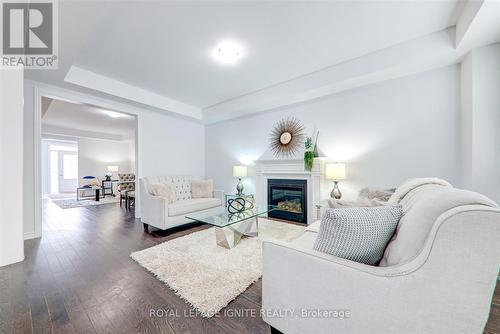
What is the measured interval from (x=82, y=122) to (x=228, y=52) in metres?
6.48

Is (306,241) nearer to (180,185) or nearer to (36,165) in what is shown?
(180,185)

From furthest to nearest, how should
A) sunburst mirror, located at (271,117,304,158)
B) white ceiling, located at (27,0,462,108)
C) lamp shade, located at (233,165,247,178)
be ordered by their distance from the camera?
lamp shade, located at (233,165,247,178), sunburst mirror, located at (271,117,304,158), white ceiling, located at (27,0,462,108)

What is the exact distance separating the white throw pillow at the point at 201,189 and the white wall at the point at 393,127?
2197mm

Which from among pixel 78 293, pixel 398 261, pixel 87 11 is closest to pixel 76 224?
pixel 78 293

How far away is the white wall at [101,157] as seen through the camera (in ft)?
24.6

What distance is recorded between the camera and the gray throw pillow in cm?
90

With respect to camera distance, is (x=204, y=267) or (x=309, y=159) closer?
(x=204, y=267)

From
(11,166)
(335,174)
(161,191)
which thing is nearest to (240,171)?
(161,191)

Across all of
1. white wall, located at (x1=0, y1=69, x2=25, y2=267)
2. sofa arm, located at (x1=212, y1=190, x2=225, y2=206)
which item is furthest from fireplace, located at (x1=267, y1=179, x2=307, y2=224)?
white wall, located at (x1=0, y1=69, x2=25, y2=267)

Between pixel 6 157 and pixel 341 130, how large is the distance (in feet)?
14.6

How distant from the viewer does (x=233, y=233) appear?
8.44 ft

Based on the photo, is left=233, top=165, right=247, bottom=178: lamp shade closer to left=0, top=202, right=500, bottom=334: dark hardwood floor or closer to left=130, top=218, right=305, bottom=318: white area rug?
left=130, top=218, right=305, bottom=318: white area rug

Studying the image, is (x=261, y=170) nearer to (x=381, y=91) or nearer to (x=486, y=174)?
(x=381, y=91)

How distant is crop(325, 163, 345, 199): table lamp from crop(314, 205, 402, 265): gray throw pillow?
2.13 metres
